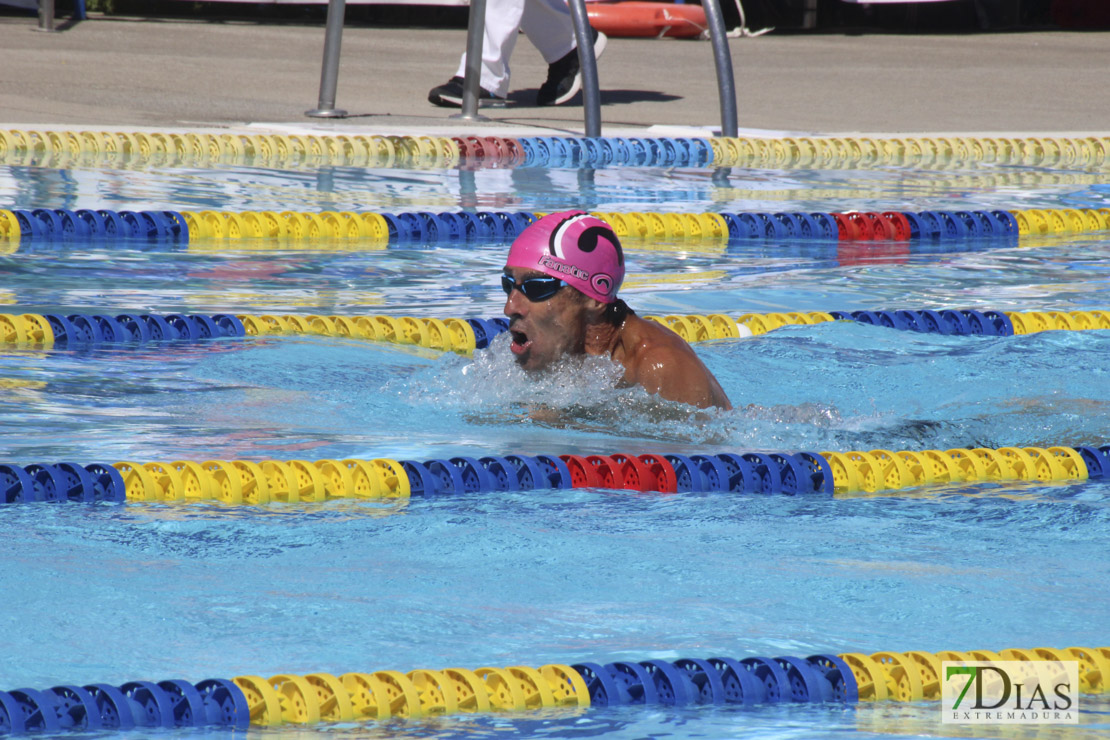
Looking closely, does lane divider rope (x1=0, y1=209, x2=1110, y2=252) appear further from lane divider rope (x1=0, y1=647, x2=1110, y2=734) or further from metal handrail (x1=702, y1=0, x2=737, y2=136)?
lane divider rope (x1=0, y1=647, x2=1110, y2=734)

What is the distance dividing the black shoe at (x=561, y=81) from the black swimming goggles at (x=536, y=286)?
23.9 ft

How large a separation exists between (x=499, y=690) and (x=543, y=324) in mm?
2017

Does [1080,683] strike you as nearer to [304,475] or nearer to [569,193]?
[304,475]

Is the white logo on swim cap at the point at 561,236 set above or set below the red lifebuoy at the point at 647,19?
above

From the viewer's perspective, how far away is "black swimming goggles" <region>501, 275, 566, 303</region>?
4410 mm

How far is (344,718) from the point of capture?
246 cm

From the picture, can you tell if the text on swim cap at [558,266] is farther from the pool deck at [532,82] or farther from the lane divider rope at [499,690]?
the pool deck at [532,82]

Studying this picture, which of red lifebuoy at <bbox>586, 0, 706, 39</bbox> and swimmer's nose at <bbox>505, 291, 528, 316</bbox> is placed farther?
red lifebuoy at <bbox>586, 0, 706, 39</bbox>

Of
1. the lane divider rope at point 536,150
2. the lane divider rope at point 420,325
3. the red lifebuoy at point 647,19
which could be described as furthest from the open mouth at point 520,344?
the red lifebuoy at point 647,19

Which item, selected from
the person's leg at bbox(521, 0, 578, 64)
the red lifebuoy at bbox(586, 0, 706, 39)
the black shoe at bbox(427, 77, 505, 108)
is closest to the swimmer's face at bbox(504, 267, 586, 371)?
the person's leg at bbox(521, 0, 578, 64)

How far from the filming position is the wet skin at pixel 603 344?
434 cm

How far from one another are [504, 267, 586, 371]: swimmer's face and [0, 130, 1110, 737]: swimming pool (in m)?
0.09

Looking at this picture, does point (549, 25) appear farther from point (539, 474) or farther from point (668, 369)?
point (539, 474)

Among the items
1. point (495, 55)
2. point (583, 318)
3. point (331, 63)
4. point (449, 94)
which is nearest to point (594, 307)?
point (583, 318)
